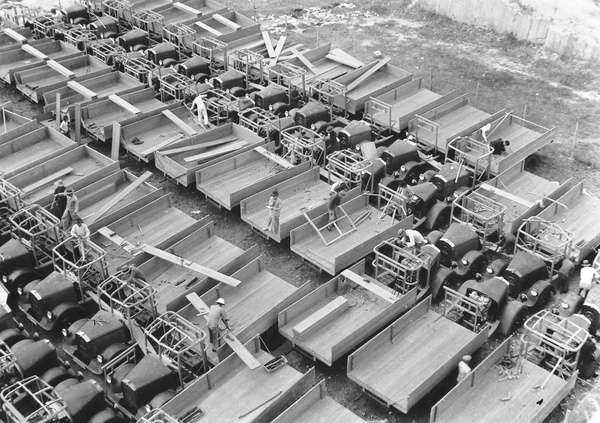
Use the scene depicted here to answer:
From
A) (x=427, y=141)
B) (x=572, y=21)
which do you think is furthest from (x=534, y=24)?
(x=427, y=141)

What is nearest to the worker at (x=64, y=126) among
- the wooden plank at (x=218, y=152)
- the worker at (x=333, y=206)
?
the wooden plank at (x=218, y=152)

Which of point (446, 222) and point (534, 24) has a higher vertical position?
point (534, 24)

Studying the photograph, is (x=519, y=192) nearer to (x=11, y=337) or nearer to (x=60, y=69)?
(x=11, y=337)

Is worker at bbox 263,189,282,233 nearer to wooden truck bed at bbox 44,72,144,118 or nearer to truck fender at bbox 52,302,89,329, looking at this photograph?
truck fender at bbox 52,302,89,329

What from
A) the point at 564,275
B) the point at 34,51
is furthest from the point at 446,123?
the point at 34,51

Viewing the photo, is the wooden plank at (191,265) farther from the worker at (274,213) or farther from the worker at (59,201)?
the worker at (59,201)

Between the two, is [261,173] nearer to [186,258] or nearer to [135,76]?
[186,258]
